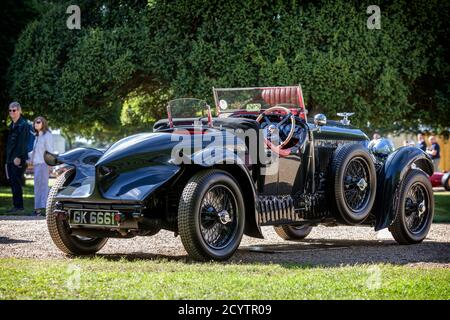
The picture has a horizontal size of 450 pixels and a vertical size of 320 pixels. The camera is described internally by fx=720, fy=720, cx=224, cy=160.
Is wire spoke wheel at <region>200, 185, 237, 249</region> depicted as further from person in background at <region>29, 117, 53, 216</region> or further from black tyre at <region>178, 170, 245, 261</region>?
person in background at <region>29, 117, 53, 216</region>

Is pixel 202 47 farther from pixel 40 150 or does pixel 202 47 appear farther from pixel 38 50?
pixel 40 150

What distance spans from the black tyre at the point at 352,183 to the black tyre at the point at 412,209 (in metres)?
0.50

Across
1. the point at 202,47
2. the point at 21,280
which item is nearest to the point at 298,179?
the point at 21,280

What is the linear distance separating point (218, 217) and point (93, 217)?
1.22 m

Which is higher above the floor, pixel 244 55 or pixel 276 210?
pixel 244 55

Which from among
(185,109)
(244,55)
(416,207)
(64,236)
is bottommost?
(64,236)

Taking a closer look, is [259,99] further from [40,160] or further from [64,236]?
[40,160]

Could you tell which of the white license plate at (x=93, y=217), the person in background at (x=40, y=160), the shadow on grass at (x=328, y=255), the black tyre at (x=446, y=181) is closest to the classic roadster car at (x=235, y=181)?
the white license plate at (x=93, y=217)

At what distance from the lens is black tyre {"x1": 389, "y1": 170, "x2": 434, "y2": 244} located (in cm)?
913

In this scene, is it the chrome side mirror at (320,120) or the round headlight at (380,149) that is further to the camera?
the round headlight at (380,149)

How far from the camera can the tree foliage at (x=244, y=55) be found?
18.5 meters

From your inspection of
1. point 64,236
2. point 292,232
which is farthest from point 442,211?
point 64,236

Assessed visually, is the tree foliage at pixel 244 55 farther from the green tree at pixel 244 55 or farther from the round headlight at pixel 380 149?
the round headlight at pixel 380 149

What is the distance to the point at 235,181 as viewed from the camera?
738cm
